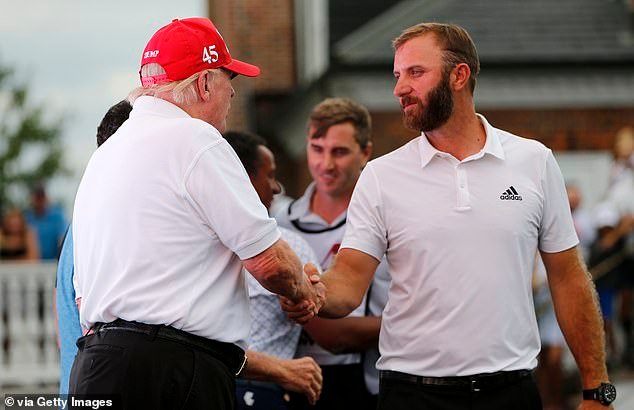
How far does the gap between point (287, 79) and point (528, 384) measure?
14043 mm

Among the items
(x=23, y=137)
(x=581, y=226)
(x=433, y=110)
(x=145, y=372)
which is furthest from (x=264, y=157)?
(x=23, y=137)

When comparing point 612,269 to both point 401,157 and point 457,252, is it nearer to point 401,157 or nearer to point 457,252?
point 401,157

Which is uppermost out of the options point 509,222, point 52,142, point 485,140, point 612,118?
point 485,140

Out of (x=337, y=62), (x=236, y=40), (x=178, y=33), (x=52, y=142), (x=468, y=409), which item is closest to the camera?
(x=178, y=33)

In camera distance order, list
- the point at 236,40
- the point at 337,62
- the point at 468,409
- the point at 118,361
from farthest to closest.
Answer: the point at 236,40 → the point at 337,62 → the point at 468,409 → the point at 118,361

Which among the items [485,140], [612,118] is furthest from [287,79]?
[485,140]

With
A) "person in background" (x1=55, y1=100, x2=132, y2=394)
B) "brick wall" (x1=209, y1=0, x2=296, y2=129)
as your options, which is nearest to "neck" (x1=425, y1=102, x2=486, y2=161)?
"person in background" (x1=55, y1=100, x2=132, y2=394)

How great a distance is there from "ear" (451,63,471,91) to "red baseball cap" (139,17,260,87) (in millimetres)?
951

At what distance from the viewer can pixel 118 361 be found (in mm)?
3807

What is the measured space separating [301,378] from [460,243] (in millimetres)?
867

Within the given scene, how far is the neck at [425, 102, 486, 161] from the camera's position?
466cm

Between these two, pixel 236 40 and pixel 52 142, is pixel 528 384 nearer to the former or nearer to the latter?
pixel 236 40

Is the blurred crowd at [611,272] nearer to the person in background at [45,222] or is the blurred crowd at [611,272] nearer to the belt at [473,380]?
the person in background at [45,222]

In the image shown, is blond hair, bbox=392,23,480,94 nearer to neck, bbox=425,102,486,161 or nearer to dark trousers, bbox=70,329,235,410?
neck, bbox=425,102,486,161
